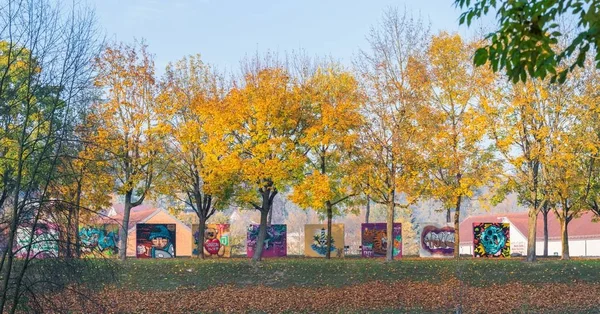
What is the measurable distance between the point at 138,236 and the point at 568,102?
25500mm

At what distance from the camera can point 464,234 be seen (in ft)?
292

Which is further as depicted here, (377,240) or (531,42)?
(377,240)

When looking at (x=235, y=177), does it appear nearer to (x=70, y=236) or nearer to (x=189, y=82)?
(x=189, y=82)

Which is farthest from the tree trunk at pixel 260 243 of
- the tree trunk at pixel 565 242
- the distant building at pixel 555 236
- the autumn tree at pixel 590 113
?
the distant building at pixel 555 236


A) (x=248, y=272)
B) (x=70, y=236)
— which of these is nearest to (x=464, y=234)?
(x=248, y=272)

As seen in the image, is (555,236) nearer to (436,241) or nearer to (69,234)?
(436,241)

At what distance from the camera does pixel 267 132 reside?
3900cm

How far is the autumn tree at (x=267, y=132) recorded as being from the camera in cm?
3841

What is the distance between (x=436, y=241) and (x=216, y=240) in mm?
13613

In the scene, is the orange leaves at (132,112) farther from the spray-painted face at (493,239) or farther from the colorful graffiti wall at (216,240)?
the spray-painted face at (493,239)

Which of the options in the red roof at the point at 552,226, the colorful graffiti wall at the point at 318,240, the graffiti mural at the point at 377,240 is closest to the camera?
the colorful graffiti wall at the point at 318,240

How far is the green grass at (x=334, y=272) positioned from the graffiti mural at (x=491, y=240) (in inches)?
380

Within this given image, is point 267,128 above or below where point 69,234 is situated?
above

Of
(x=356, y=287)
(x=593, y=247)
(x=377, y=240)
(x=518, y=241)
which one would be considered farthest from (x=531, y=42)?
(x=518, y=241)
